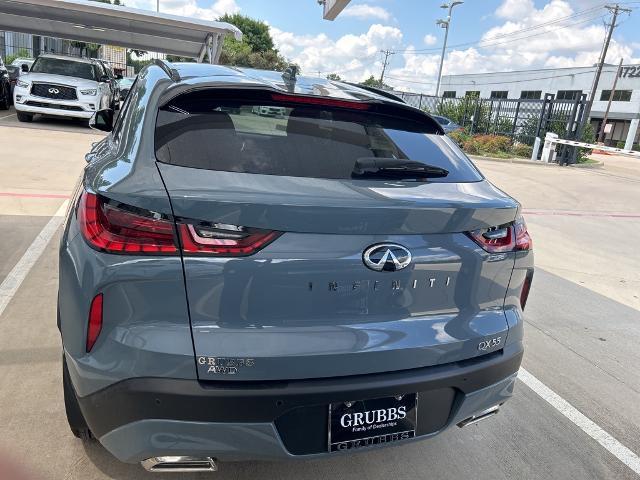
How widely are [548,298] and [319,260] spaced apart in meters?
4.15

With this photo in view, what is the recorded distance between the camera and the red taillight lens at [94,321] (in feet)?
5.97

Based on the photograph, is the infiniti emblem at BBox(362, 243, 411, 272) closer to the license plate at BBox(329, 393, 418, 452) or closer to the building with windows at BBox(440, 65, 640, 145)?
the license plate at BBox(329, 393, 418, 452)

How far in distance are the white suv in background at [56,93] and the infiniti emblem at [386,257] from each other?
14.3 metres

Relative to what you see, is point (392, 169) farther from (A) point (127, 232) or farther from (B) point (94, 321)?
(B) point (94, 321)

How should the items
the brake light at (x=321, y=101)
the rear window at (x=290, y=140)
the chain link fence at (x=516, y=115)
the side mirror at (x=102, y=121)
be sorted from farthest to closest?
the chain link fence at (x=516, y=115) → the side mirror at (x=102, y=121) → the brake light at (x=321, y=101) → the rear window at (x=290, y=140)

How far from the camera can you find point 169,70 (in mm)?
2713

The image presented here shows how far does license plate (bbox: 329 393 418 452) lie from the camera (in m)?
1.97

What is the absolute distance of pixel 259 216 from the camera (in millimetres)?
1791

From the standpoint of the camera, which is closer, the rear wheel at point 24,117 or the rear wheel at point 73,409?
the rear wheel at point 73,409

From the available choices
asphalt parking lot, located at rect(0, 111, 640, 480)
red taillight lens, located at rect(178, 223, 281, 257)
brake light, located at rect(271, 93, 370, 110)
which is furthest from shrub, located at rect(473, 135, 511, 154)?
red taillight lens, located at rect(178, 223, 281, 257)

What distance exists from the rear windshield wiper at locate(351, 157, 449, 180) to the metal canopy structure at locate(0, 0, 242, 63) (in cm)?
1598

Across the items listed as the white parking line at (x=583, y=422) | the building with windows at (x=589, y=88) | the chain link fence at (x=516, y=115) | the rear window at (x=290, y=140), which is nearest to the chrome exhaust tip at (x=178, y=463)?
the rear window at (x=290, y=140)

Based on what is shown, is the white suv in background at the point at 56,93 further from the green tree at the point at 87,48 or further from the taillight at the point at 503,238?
the green tree at the point at 87,48

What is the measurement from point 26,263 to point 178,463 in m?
3.62
